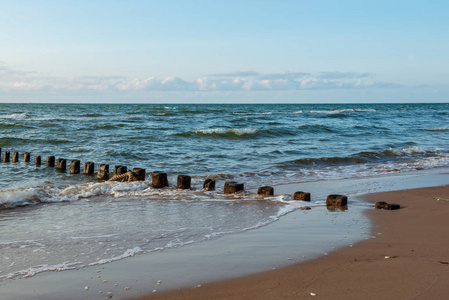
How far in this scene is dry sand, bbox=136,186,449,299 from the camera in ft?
12.3

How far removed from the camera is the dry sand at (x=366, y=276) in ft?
12.3

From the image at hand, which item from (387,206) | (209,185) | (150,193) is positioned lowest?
(150,193)

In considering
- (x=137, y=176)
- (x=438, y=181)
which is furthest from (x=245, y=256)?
(x=438, y=181)

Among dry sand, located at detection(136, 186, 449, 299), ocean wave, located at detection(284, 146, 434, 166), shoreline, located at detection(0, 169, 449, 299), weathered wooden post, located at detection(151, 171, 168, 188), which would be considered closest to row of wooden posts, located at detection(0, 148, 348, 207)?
weathered wooden post, located at detection(151, 171, 168, 188)

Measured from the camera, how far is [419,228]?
598 centimetres

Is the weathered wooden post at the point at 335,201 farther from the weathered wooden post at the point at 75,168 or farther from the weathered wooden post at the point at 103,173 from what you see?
the weathered wooden post at the point at 75,168

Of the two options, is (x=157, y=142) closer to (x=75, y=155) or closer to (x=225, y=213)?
(x=75, y=155)

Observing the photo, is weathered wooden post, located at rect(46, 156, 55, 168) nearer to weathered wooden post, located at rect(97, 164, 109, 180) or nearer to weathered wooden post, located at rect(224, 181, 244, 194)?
weathered wooden post, located at rect(97, 164, 109, 180)

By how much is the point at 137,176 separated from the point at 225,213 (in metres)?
3.63

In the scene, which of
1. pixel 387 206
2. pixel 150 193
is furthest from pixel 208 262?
pixel 150 193

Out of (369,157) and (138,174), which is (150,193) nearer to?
(138,174)

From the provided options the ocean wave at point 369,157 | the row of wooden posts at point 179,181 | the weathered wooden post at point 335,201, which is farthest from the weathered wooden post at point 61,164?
the weathered wooden post at point 335,201

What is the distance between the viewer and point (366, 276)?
412 cm

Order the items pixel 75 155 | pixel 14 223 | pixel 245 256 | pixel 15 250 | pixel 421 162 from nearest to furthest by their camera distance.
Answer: pixel 245 256 → pixel 15 250 → pixel 14 223 → pixel 421 162 → pixel 75 155
